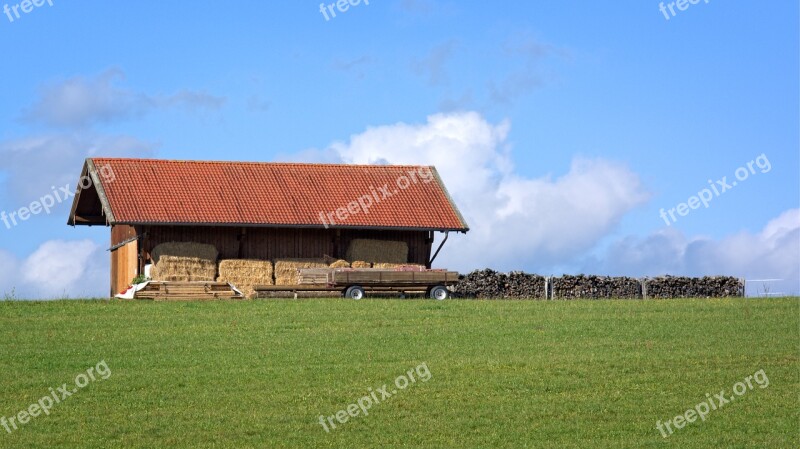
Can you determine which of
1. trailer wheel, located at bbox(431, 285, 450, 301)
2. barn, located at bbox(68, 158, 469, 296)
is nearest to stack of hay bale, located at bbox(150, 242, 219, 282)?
barn, located at bbox(68, 158, 469, 296)

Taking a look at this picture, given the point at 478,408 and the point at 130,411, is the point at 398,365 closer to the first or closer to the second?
the point at 478,408

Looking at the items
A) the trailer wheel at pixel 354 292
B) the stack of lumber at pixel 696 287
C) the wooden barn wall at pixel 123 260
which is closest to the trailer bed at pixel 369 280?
the trailer wheel at pixel 354 292

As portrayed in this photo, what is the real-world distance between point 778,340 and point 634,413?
31.5 feet

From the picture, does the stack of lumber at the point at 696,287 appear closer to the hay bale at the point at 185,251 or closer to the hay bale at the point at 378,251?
the hay bale at the point at 378,251

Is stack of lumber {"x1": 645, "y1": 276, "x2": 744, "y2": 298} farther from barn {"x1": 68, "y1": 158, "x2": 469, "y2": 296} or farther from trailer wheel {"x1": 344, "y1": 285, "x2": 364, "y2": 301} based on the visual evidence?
trailer wheel {"x1": 344, "y1": 285, "x2": 364, "y2": 301}

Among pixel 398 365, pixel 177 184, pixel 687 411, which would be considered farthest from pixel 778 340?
pixel 177 184

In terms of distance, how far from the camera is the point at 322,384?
23.7 metres

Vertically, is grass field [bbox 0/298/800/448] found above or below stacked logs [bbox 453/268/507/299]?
below

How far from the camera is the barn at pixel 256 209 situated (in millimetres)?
41656

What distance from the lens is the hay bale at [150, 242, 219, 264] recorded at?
40.9 metres

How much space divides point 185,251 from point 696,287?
20350 millimetres

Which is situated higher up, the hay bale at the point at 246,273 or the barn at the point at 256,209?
the barn at the point at 256,209

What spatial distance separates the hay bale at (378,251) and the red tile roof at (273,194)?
795 mm

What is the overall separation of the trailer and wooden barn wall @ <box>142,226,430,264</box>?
86.6 inches
